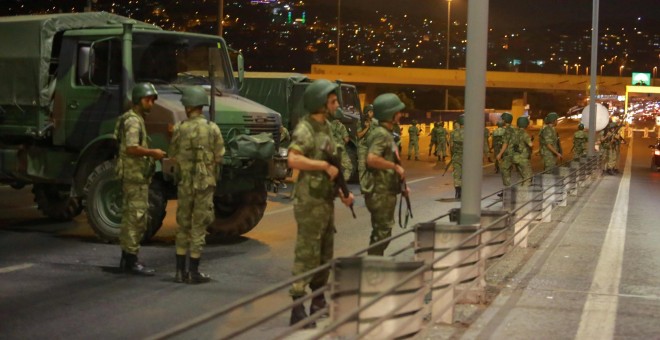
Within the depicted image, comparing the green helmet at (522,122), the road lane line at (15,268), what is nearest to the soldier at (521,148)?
the green helmet at (522,122)

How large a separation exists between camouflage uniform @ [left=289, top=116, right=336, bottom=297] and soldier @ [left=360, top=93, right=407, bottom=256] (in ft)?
3.86

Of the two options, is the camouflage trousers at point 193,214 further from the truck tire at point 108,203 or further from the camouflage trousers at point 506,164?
the camouflage trousers at point 506,164

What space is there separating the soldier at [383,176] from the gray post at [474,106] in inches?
36.4

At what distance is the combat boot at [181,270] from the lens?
9969mm

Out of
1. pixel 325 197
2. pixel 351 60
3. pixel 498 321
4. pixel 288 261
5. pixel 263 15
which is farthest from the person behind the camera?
pixel 351 60

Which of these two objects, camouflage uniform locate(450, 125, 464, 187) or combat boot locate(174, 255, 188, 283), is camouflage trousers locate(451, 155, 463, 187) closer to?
camouflage uniform locate(450, 125, 464, 187)

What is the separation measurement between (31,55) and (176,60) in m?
2.09

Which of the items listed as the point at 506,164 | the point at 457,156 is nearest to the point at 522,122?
the point at 506,164

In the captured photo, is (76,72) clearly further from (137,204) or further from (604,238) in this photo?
(604,238)

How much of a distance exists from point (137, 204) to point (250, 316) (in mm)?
2627

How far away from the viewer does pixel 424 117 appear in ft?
218

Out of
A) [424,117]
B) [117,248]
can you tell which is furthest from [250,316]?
[424,117]

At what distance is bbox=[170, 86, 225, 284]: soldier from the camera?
31.9 feet

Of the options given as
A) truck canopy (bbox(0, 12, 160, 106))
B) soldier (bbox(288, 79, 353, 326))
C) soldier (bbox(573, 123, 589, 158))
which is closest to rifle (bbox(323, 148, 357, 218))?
soldier (bbox(288, 79, 353, 326))
